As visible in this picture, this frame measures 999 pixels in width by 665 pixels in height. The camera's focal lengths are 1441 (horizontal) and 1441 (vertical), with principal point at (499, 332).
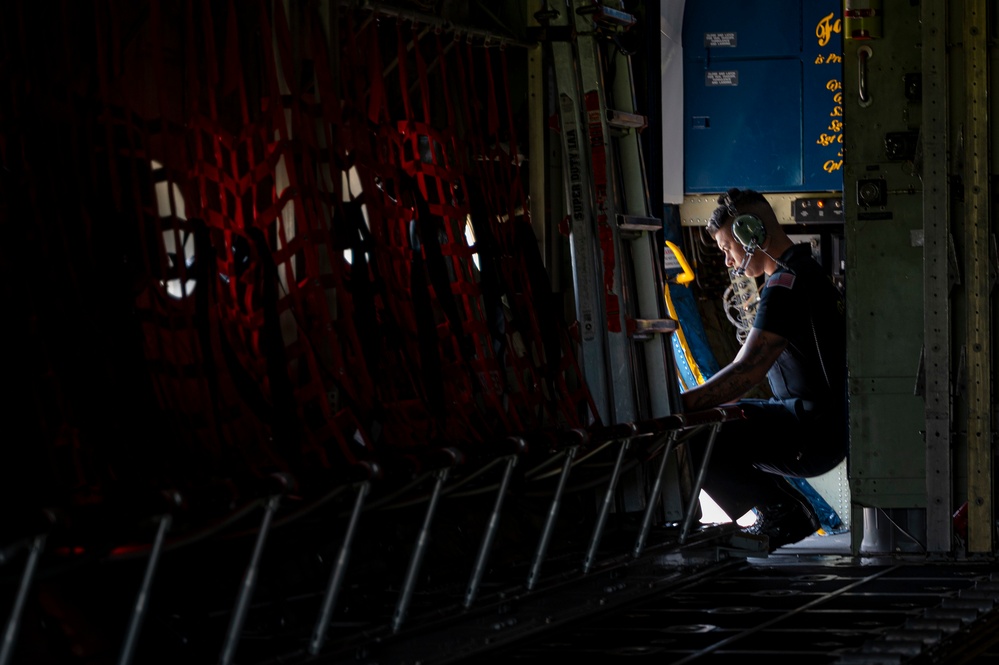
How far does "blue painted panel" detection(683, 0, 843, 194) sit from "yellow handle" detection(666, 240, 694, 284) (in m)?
0.44

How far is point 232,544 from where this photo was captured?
16.6 ft

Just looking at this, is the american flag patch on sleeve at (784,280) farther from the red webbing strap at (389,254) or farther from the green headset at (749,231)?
the red webbing strap at (389,254)

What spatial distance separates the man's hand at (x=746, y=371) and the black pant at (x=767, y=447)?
0.25 m

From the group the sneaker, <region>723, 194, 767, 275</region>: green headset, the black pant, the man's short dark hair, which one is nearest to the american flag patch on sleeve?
<region>723, 194, 767, 275</region>: green headset

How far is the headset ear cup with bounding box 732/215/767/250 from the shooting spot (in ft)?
23.6

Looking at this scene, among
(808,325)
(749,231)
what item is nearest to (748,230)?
(749,231)

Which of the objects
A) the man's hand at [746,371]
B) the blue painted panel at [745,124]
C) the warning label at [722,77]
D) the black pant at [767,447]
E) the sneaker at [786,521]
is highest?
the warning label at [722,77]

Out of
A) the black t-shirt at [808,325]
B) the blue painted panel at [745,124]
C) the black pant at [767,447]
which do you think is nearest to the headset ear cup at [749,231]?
the black t-shirt at [808,325]

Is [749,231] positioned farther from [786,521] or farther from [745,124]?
[745,124]

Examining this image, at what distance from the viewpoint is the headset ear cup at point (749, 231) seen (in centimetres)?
719

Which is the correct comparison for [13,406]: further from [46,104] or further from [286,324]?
[286,324]

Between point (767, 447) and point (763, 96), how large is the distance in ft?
9.24

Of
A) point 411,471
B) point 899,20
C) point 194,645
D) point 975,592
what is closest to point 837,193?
point 899,20

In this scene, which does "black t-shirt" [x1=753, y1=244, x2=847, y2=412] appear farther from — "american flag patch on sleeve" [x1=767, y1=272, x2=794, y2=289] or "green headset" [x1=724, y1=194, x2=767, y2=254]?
"green headset" [x1=724, y1=194, x2=767, y2=254]
